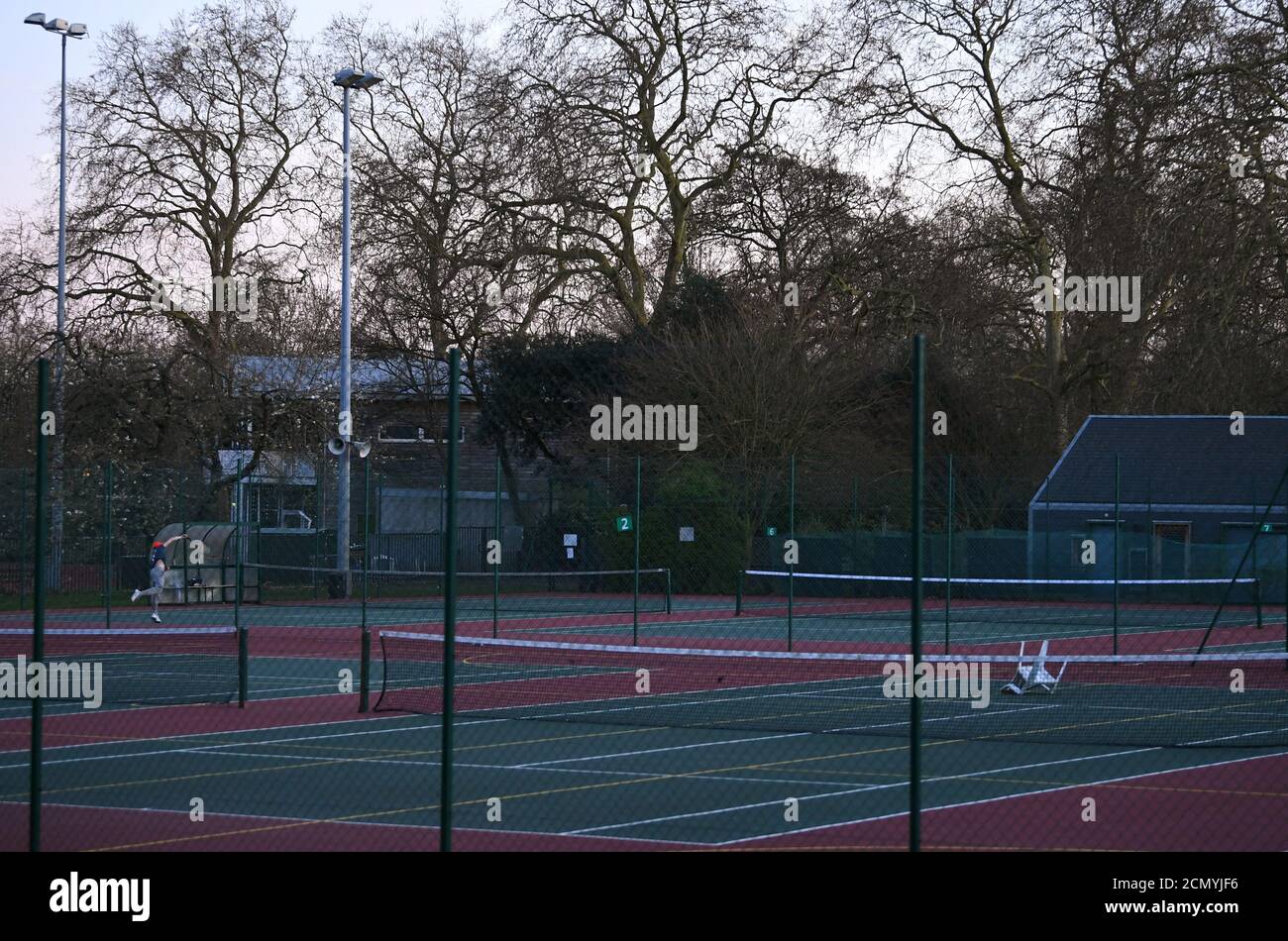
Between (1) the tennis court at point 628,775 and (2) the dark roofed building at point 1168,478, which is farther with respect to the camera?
(2) the dark roofed building at point 1168,478

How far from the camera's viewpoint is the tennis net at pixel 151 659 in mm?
17297

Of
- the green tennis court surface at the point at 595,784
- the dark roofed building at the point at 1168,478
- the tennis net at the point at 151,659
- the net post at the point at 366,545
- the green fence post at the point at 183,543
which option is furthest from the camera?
the dark roofed building at the point at 1168,478

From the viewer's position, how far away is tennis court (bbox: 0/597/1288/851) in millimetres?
9617

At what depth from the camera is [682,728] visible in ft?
48.7

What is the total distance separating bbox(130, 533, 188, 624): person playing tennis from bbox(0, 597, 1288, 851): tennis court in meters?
9.44

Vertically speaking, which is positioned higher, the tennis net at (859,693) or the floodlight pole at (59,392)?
the floodlight pole at (59,392)

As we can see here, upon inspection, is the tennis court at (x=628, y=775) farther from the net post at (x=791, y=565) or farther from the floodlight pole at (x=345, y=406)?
the floodlight pole at (x=345, y=406)

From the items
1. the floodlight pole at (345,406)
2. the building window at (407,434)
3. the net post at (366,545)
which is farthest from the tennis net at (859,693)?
the building window at (407,434)

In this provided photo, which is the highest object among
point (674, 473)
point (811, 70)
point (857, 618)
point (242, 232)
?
point (811, 70)

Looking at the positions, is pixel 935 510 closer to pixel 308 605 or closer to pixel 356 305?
pixel 308 605

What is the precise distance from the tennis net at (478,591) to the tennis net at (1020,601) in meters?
2.50

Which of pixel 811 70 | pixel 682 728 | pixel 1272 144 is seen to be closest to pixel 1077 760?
pixel 682 728
